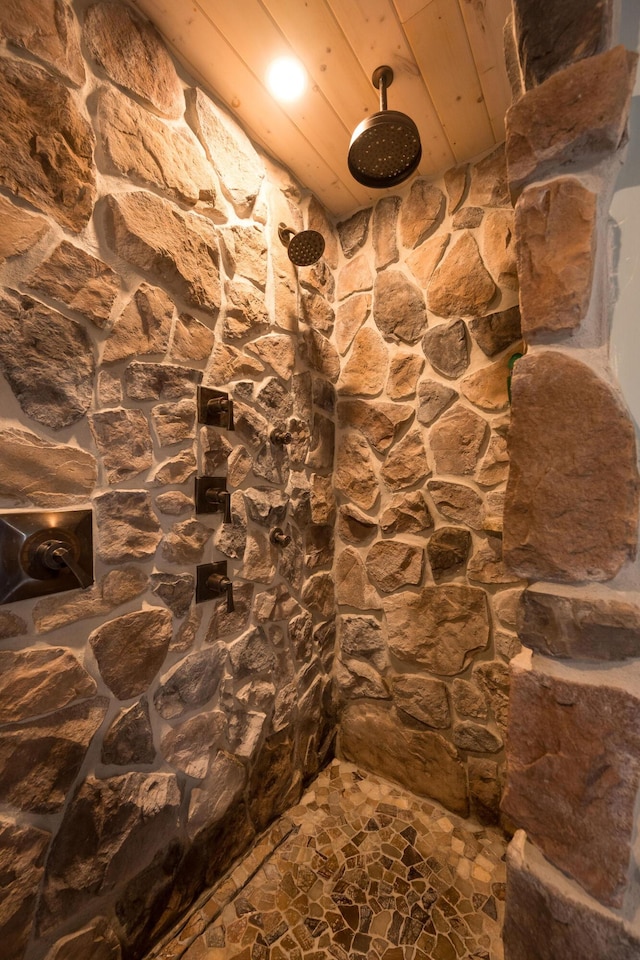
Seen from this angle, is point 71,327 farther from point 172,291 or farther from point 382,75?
point 382,75

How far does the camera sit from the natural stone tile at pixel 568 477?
1.37 feet

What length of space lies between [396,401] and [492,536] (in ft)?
1.97

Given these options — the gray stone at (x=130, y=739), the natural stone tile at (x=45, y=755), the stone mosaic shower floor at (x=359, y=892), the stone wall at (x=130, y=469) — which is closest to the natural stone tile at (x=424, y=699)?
the stone mosaic shower floor at (x=359, y=892)

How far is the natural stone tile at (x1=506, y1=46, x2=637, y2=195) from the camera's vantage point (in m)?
0.41

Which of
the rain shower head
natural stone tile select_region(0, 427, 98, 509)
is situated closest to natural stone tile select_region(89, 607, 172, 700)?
natural stone tile select_region(0, 427, 98, 509)

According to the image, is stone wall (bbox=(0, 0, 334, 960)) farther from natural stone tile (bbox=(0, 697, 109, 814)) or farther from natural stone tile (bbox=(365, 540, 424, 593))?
natural stone tile (bbox=(365, 540, 424, 593))

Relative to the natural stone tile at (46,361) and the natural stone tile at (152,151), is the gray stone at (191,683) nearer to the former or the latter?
the natural stone tile at (46,361)

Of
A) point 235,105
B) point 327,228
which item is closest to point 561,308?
point 235,105

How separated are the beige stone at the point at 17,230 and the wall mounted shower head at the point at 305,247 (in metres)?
0.73

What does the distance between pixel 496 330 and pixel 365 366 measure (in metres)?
0.49

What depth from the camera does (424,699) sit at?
→ 4.43 feet

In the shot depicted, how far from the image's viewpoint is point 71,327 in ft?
2.50

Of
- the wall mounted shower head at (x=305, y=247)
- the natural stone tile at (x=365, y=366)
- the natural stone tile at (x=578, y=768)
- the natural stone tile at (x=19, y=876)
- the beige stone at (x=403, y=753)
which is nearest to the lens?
the natural stone tile at (x=578, y=768)

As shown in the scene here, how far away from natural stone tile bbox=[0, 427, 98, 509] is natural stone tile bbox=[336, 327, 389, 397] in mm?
1017
